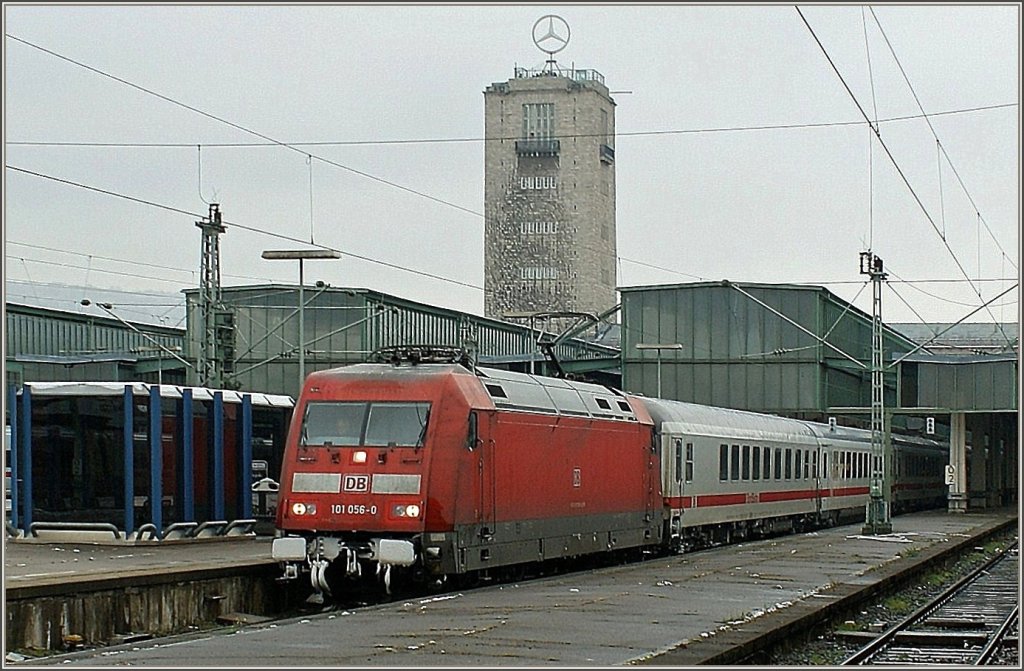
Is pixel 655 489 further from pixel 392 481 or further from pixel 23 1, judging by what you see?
pixel 23 1

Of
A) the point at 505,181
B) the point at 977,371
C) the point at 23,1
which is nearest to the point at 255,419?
the point at 23,1

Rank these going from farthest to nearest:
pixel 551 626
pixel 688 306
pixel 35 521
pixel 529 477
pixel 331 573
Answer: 1. pixel 688 306
2. pixel 35 521
3. pixel 529 477
4. pixel 331 573
5. pixel 551 626

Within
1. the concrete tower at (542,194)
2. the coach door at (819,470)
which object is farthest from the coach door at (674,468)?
the concrete tower at (542,194)

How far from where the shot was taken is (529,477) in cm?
2156

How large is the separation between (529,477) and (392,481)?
9.26ft

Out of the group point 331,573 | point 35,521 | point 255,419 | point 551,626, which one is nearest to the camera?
point 551,626

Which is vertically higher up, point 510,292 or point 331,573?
point 510,292

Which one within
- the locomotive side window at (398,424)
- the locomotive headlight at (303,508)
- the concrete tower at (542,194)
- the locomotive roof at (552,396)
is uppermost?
the concrete tower at (542,194)

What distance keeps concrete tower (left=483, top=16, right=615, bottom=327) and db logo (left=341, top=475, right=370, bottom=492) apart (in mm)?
102460

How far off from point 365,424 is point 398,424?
0.45m

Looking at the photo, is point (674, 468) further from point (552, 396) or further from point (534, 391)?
point (534, 391)

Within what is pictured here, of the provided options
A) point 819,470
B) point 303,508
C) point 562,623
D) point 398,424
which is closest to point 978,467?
point 819,470

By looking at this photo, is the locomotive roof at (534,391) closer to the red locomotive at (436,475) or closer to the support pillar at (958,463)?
the red locomotive at (436,475)

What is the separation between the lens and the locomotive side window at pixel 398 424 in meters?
19.5
